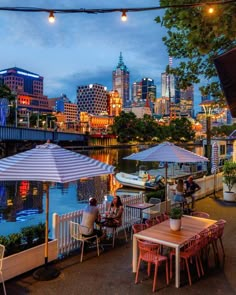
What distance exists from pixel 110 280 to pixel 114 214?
2347 millimetres

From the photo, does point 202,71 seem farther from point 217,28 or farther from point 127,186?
point 127,186

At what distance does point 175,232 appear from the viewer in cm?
584

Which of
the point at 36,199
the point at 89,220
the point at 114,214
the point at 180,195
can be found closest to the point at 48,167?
the point at 89,220

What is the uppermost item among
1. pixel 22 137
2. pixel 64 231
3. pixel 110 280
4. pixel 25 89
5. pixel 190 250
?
pixel 25 89

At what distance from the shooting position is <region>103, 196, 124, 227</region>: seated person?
764cm

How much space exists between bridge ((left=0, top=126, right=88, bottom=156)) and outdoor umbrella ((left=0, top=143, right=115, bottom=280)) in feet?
173

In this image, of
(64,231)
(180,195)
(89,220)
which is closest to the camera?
(89,220)

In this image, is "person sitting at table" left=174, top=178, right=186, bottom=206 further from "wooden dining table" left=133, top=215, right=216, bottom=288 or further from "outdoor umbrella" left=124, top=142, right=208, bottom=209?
"wooden dining table" left=133, top=215, right=216, bottom=288

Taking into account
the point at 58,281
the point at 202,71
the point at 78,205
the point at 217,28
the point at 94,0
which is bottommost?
the point at 78,205

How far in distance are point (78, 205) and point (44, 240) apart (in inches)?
507

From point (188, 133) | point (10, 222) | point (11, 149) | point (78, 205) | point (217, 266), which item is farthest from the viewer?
point (188, 133)

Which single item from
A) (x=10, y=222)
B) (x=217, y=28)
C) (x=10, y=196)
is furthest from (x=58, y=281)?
(x=10, y=196)

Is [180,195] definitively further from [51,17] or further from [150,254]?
[51,17]

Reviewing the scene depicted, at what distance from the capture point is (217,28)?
496 centimetres
